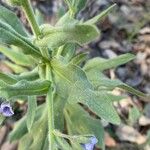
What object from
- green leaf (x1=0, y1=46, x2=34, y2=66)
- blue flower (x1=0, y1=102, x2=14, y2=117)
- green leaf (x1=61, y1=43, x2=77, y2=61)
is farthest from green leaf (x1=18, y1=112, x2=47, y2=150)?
blue flower (x1=0, y1=102, x2=14, y2=117)

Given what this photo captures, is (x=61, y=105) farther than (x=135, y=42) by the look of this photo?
No

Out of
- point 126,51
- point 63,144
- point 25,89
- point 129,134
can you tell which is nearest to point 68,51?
point 25,89

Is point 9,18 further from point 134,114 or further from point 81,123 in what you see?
point 134,114

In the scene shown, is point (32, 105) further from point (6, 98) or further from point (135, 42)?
point (135, 42)

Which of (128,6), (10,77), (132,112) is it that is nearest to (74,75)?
(10,77)

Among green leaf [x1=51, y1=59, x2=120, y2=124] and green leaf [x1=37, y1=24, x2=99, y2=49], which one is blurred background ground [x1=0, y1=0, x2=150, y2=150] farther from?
green leaf [x1=37, y1=24, x2=99, y2=49]

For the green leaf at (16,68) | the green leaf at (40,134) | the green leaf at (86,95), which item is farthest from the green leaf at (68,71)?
the green leaf at (16,68)
